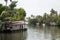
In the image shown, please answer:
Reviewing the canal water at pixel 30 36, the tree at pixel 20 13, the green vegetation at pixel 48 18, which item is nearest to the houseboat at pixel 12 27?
the canal water at pixel 30 36

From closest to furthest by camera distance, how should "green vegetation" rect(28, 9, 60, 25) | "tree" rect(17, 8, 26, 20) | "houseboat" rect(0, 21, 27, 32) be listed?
"houseboat" rect(0, 21, 27, 32) → "tree" rect(17, 8, 26, 20) → "green vegetation" rect(28, 9, 60, 25)

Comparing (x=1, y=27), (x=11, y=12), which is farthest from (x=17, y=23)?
(x=1, y=27)

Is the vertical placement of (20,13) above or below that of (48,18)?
above

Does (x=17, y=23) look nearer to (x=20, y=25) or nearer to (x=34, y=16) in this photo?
(x=20, y=25)

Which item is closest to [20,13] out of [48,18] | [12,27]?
[12,27]

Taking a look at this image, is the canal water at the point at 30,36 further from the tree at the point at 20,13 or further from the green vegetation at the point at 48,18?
the green vegetation at the point at 48,18

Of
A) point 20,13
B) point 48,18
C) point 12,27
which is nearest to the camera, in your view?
point 12,27

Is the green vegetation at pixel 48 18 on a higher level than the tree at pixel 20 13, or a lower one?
lower

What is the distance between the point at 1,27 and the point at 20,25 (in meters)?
11.3

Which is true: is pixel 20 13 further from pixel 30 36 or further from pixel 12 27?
pixel 30 36

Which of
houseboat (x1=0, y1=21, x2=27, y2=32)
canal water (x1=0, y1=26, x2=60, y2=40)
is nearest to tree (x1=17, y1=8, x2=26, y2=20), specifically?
houseboat (x1=0, y1=21, x2=27, y2=32)

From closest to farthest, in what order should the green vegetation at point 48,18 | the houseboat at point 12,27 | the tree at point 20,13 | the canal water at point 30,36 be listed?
1. the canal water at point 30,36
2. the houseboat at point 12,27
3. the tree at point 20,13
4. the green vegetation at point 48,18

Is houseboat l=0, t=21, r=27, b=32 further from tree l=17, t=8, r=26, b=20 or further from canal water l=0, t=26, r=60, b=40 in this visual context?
tree l=17, t=8, r=26, b=20

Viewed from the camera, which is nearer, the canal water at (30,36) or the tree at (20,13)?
the canal water at (30,36)
